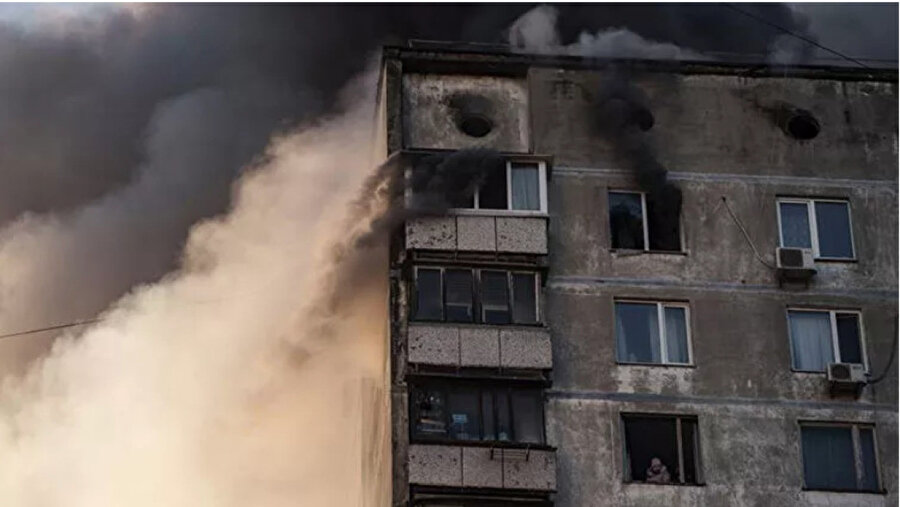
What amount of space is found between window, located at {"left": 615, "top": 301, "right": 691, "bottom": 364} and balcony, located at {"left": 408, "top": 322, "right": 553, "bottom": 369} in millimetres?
1931

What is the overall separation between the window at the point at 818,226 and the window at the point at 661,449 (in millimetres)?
5059

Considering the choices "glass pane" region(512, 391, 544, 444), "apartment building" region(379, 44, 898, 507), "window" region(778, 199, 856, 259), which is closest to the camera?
"glass pane" region(512, 391, 544, 444)

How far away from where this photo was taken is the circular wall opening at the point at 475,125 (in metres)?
41.8

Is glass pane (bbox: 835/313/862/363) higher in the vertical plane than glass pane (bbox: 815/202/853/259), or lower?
lower

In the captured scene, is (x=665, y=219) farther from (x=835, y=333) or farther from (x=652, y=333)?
(x=835, y=333)

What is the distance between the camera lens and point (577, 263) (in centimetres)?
4062

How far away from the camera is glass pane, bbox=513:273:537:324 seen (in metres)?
39.5

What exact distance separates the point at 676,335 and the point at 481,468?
5494mm

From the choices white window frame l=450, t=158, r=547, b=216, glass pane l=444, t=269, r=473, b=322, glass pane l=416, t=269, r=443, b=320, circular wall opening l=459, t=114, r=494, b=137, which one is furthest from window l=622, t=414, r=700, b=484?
circular wall opening l=459, t=114, r=494, b=137

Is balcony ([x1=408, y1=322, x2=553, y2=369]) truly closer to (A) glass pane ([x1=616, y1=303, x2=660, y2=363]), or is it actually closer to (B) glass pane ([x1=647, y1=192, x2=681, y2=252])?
(A) glass pane ([x1=616, y1=303, x2=660, y2=363])

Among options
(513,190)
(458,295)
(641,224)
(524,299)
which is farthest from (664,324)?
(458,295)

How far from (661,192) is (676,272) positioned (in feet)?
5.96

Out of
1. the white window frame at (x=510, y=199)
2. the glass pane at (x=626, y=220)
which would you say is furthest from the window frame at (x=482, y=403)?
the glass pane at (x=626, y=220)

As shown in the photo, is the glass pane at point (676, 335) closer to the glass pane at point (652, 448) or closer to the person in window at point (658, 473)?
the glass pane at point (652, 448)
